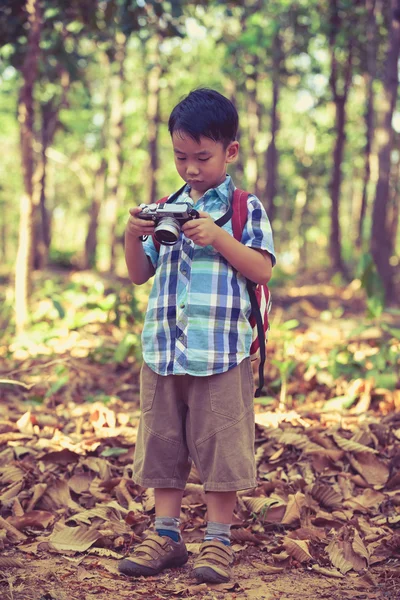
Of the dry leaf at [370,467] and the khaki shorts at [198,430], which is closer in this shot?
the khaki shorts at [198,430]

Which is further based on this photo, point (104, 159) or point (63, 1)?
point (104, 159)

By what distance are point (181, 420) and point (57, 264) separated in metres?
13.3

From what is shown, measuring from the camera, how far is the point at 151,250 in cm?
300

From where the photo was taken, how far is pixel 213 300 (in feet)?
8.94

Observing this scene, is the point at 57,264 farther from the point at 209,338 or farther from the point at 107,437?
the point at 209,338

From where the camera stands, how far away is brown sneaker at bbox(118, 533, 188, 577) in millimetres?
2768

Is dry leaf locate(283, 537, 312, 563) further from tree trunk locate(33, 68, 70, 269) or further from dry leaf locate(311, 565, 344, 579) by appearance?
tree trunk locate(33, 68, 70, 269)

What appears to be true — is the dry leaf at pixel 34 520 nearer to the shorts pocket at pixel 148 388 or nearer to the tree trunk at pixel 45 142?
the shorts pocket at pixel 148 388

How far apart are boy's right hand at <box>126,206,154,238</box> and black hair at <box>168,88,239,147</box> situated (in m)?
0.34

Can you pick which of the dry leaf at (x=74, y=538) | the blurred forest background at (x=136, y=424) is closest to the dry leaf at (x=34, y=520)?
the blurred forest background at (x=136, y=424)

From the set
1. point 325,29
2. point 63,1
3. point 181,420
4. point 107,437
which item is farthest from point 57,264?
point 181,420

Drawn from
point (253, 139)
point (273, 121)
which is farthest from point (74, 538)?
point (253, 139)

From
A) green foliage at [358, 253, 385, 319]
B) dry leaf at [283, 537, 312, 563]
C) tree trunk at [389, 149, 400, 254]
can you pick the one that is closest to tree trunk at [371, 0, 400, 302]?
green foliage at [358, 253, 385, 319]

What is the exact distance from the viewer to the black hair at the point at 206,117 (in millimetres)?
2686
